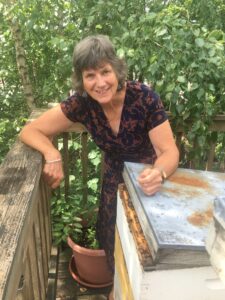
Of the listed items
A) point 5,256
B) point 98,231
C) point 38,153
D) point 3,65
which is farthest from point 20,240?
point 3,65

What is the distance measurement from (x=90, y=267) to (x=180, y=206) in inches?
61.4

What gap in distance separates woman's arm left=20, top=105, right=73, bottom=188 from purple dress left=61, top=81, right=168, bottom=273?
68 millimetres

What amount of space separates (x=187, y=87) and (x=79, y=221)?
133 cm

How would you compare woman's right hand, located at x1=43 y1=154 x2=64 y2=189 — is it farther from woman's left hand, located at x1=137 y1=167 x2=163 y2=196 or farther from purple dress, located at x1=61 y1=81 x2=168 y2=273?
woman's left hand, located at x1=137 y1=167 x2=163 y2=196

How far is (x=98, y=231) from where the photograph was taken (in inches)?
100

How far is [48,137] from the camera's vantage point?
211 cm

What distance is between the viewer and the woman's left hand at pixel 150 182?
1.33m

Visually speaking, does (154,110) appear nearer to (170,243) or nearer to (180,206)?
(180,206)

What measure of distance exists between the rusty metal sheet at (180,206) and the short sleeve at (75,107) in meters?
0.69

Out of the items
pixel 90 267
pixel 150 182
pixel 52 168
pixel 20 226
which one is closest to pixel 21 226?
pixel 20 226

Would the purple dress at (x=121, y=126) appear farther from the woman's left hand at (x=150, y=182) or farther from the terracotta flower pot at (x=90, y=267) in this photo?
the woman's left hand at (x=150, y=182)

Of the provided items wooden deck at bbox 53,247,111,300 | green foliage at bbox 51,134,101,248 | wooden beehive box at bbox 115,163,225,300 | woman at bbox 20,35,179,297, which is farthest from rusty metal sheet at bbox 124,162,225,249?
wooden deck at bbox 53,247,111,300

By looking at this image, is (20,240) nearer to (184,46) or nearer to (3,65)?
(184,46)

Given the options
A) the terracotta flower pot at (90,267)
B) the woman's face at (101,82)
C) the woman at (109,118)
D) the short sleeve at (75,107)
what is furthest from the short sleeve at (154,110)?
the terracotta flower pot at (90,267)
